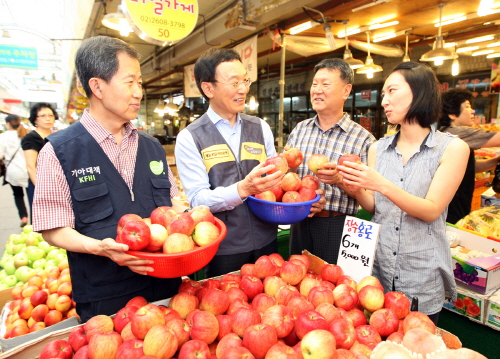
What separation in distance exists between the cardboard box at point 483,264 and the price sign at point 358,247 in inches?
77.4

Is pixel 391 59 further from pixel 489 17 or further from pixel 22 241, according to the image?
pixel 22 241

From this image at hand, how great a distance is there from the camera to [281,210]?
1.89 m

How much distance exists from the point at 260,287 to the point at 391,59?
432 inches

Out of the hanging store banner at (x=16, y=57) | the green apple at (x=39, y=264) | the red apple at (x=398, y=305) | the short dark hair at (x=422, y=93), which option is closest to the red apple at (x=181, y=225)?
the red apple at (x=398, y=305)

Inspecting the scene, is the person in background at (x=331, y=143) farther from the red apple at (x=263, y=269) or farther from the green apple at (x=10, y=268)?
the green apple at (x=10, y=268)

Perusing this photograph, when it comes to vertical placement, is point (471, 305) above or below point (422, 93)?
below

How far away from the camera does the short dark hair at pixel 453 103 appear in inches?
145

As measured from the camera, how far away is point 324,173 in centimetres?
210

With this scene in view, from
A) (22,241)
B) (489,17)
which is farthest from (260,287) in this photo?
(489,17)

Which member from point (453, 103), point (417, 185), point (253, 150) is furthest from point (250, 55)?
point (417, 185)

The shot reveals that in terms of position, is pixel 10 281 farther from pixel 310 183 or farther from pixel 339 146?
pixel 339 146

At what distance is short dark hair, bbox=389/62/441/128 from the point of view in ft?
6.01

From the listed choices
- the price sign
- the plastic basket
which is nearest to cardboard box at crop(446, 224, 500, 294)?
the price sign

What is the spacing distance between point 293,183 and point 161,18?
2.99m
